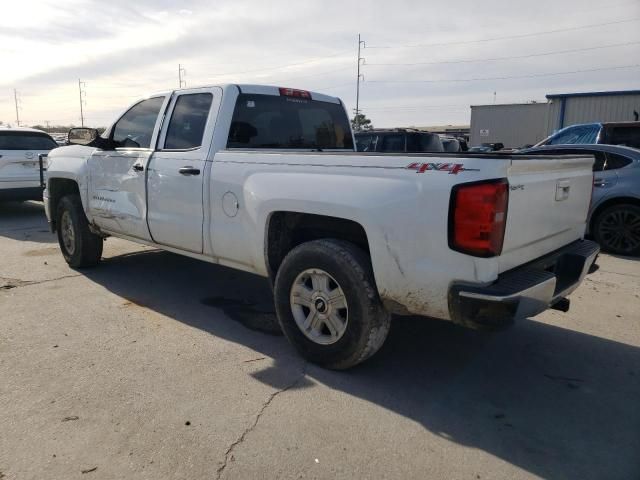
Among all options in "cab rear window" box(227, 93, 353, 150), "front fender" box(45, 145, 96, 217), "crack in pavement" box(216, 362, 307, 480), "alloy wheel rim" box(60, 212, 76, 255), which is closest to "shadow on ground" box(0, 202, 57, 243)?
"alloy wheel rim" box(60, 212, 76, 255)

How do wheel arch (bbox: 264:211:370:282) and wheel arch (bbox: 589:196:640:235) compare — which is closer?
wheel arch (bbox: 264:211:370:282)

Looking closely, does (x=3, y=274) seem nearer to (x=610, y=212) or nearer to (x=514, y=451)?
(x=514, y=451)

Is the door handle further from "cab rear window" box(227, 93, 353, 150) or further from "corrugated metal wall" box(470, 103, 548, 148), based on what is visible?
"corrugated metal wall" box(470, 103, 548, 148)

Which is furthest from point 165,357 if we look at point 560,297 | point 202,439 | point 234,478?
point 560,297

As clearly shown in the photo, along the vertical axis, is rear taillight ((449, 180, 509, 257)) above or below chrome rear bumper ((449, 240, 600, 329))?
above

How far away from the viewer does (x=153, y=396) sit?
3.24 metres

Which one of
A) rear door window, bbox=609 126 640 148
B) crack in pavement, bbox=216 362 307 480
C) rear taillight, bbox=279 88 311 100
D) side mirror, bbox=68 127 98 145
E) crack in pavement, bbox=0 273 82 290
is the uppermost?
rear taillight, bbox=279 88 311 100

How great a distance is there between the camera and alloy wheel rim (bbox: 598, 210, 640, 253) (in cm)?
732

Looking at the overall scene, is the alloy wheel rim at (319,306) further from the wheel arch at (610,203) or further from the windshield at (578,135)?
the windshield at (578,135)

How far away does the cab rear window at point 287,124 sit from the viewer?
14.5 feet

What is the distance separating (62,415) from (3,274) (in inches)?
150

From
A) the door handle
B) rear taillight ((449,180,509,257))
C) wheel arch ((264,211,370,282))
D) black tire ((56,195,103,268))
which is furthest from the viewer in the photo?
black tire ((56,195,103,268))

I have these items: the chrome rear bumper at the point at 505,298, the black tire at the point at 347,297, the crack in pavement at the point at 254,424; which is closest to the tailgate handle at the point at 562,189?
the chrome rear bumper at the point at 505,298

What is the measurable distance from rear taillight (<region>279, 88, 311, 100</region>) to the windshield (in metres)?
6.91
